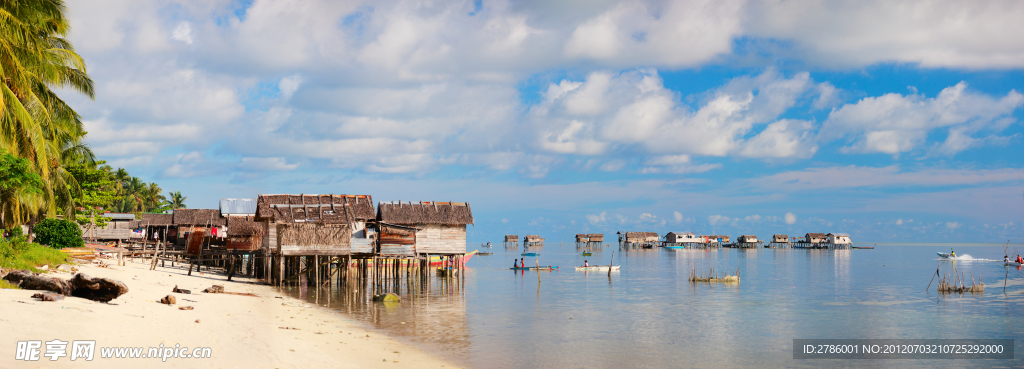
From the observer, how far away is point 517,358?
17.6 metres

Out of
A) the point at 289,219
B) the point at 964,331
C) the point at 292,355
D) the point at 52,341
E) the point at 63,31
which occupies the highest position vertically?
the point at 63,31

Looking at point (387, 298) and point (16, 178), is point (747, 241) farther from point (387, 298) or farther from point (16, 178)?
point (16, 178)

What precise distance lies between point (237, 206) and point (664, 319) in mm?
38361

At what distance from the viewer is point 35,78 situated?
23297 mm

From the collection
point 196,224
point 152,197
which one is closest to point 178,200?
point 152,197

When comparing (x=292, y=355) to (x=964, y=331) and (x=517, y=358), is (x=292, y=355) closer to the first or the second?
(x=517, y=358)

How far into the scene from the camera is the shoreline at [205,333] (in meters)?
10.9

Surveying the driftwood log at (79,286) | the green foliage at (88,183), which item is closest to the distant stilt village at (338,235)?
the green foliage at (88,183)

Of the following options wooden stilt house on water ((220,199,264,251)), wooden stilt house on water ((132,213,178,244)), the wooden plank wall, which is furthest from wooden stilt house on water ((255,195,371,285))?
wooden stilt house on water ((132,213,178,244))

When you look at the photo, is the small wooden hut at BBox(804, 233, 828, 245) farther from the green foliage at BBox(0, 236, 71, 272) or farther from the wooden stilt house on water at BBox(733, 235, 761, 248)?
the green foliage at BBox(0, 236, 71, 272)

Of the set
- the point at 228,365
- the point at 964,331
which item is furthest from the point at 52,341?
the point at 964,331

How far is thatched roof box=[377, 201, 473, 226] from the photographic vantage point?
36781 millimetres

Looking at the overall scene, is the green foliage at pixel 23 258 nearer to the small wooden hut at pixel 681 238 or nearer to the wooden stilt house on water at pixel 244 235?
the wooden stilt house on water at pixel 244 235

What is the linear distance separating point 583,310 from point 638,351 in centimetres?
1048
